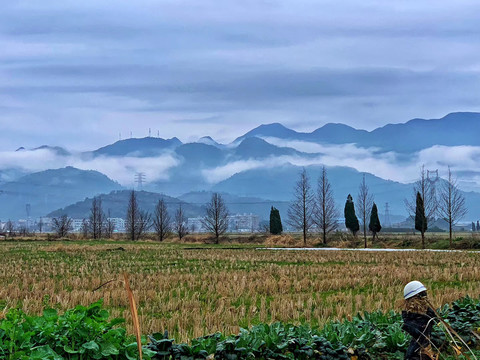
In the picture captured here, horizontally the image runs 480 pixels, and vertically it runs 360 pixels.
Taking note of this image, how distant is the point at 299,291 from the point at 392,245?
38.9m

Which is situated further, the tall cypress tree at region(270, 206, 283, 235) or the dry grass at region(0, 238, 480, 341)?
the tall cypress tree at region(270, 206, 283, 235)

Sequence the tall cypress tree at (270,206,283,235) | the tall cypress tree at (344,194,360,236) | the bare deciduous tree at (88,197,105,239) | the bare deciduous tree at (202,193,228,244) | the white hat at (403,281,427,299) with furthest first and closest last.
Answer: the bare deciduous tree at (88,197,105,239)
the tall cypress tree at (270,206,283,235)
the bare deciduous tree at (202,193,228,244)
the tall cypress tree at (344,194,360,236)
the white hat at (403,281,427,299)

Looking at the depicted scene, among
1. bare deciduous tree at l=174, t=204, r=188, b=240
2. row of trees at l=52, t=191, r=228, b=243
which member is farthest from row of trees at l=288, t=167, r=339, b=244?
bare deciduous tree at l=174, t=204, r=188, b=240

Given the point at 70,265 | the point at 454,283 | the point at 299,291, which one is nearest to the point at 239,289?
the point at 299,291

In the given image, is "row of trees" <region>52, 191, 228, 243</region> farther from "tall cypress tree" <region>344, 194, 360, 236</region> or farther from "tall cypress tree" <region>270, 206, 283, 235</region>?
"tall cypress tree" <region>344, 194, 360, 236</region>

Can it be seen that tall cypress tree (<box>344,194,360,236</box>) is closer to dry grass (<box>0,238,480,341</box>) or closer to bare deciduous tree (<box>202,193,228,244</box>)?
bare deciduous tree (<box>202,193,228,244</box>)

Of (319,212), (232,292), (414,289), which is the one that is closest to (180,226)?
(319,212)

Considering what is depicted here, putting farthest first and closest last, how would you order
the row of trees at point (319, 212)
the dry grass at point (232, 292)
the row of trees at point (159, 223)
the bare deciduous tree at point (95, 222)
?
the bare deciduous tree at point (95, 222) → the row of trees at point (159, 223) → the row of trees at point (319, 212) → the dry grass at point (232, 292)

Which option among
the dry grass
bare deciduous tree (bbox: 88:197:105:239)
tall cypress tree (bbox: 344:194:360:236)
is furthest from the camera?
bare deciduous tree (bbox: 88:197:105:239)

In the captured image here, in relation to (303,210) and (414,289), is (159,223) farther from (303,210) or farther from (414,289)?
(414,289)

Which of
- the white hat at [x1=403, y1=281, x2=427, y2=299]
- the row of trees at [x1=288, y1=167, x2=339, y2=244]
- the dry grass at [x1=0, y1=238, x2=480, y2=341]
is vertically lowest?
the dry grass at [x1=0, y1=238, x2=480, y2=341]

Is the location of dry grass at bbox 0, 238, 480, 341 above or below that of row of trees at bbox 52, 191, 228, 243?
below

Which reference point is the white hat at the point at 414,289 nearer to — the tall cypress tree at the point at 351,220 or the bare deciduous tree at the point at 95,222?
the tall cypress tree at the point at 351,220

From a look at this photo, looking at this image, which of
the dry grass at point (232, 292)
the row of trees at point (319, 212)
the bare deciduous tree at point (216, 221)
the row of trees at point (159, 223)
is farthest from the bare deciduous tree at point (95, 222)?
the dry grass at point (232, 292)
